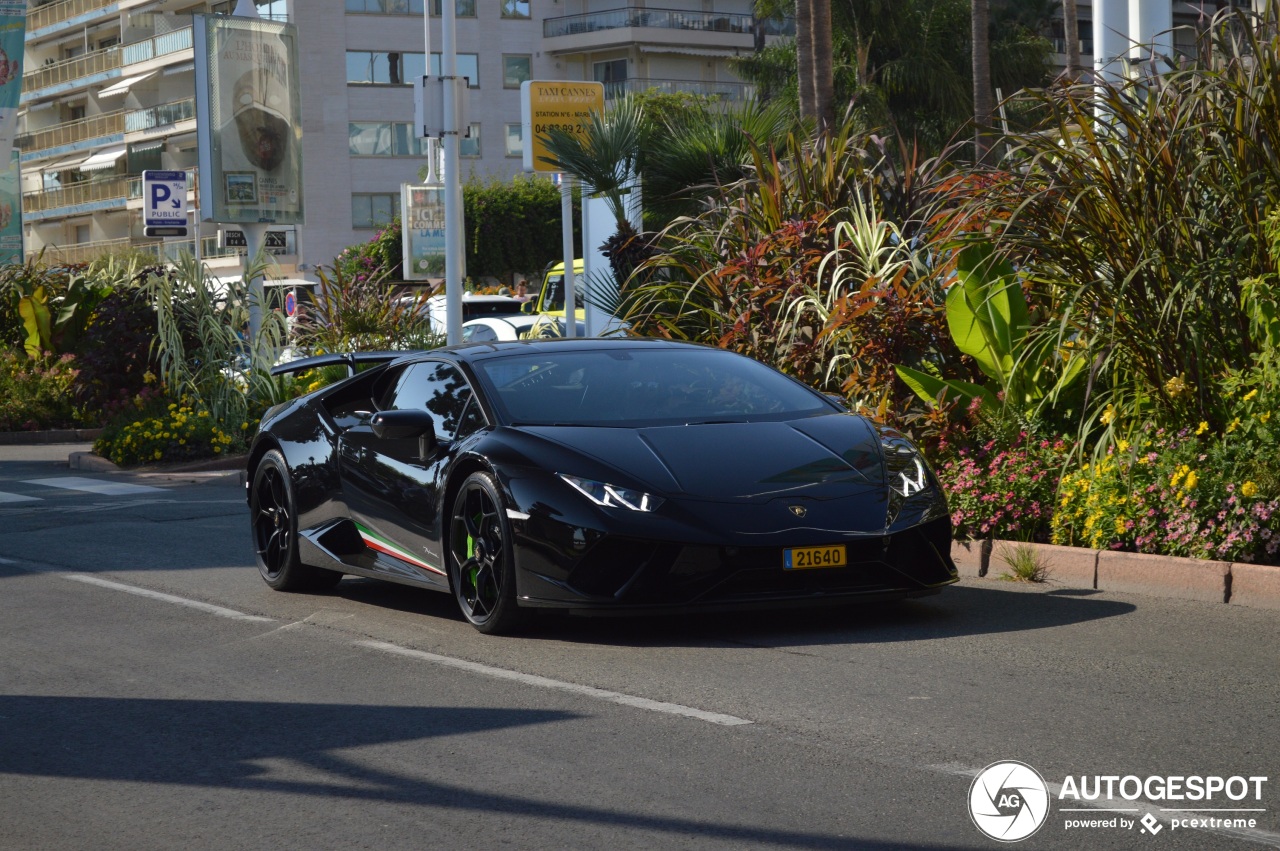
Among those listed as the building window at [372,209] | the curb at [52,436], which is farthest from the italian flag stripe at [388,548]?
the building window at [372,209]

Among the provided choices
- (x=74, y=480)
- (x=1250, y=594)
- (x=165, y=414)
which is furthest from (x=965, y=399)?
(x=165, y=414)

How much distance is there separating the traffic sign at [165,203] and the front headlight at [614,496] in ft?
75.9

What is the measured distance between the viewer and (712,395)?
877cm

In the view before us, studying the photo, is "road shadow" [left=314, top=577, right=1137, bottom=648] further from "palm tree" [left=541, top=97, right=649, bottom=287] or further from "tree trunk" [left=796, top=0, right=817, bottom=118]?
"tree trunk" [left=796, top=0, right=817, bottom=118]

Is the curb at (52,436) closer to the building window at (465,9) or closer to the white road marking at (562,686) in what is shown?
the white road marking at (562,686)

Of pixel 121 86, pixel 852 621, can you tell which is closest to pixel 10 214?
pixel 852 621

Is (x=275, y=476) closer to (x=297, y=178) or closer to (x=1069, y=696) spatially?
(x=1069, y=696)

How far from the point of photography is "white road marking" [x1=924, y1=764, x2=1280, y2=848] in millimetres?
4566

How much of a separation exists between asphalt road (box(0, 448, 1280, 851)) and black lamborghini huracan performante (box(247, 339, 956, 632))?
10.8 inches

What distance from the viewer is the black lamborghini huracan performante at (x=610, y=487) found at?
763 centimetres

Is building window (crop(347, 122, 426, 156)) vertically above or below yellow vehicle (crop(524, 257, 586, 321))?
→ above

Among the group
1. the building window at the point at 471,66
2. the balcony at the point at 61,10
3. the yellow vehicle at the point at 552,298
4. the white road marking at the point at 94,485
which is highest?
the balcony at the point at 61,10

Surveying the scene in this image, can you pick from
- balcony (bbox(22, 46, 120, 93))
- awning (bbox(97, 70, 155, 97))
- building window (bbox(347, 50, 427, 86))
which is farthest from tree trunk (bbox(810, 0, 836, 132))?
balcony (bbox(22, 46, 120, 93))

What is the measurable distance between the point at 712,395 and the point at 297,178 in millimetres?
18449
